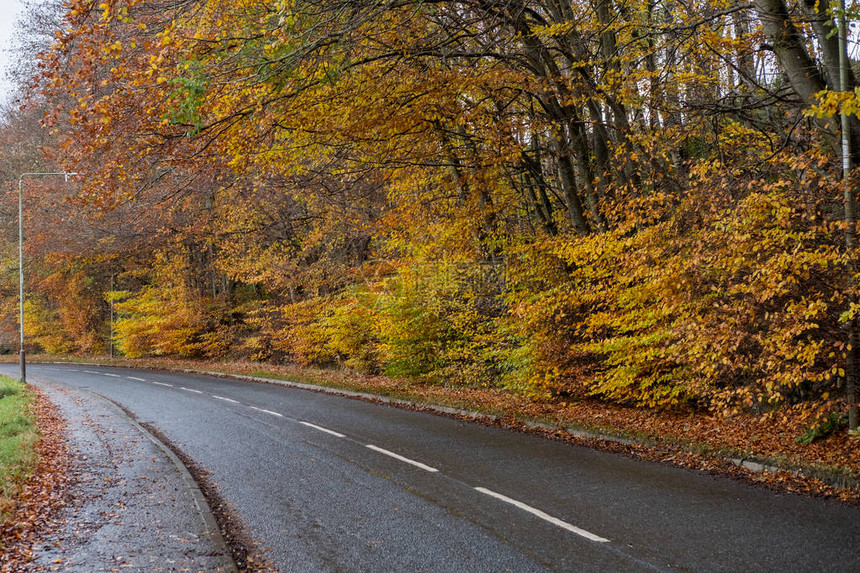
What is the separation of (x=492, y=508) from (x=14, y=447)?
A: 8.13m

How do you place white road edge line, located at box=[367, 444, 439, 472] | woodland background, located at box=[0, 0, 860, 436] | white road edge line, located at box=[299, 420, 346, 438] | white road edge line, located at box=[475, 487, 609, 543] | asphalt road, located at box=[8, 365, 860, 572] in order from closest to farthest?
asphalt road, located at box=[8, 365, 860, 572]
white road edge line, located at box=[475, 487, 609, 543]
woodland background, located at box=[0, 0, 860, 436]
white road edge line, located at box=[367, 444, 439, 472]
white road edge line, located at box=[299, 420, 346, 438]

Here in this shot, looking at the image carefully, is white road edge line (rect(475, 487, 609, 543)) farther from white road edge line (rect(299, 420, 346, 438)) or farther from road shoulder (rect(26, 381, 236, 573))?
white road edge line (rect(299, 420, 346, 438))

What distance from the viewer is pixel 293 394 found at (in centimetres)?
1822

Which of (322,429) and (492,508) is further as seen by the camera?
(322,429)

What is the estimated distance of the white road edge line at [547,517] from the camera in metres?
5.74

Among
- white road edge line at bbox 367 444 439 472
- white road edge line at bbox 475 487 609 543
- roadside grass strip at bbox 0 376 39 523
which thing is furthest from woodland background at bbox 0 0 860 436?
white road edge line at bbox 367 444 439 472

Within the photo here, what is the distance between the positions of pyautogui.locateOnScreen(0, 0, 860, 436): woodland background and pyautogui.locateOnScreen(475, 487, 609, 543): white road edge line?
12.5 feet

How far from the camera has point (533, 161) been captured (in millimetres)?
15641

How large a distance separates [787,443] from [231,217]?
78.4 feet

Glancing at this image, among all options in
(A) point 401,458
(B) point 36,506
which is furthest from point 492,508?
(B) point 36,506

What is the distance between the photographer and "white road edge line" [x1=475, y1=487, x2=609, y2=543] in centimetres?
574

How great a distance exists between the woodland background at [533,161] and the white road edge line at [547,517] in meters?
3.80

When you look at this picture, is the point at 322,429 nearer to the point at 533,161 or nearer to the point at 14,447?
the point at 14,447

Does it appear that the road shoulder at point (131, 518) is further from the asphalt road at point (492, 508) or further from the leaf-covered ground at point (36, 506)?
the asphalt road at point (492, 508)
